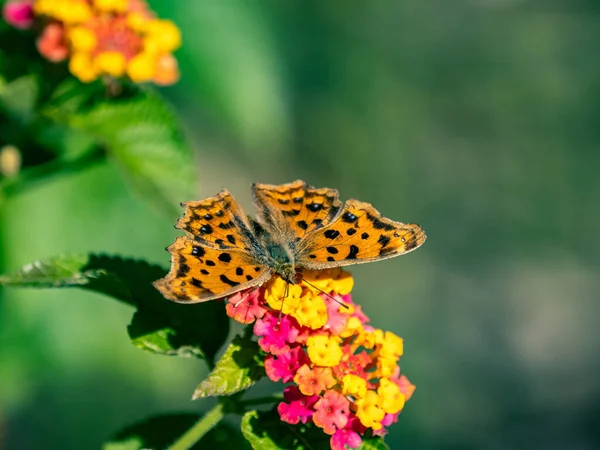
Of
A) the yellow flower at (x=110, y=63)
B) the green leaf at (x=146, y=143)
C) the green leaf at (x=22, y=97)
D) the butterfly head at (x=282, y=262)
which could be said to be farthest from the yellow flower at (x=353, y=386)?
the green leaf at (x=22, y=97)

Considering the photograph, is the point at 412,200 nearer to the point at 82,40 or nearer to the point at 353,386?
the point at 82,40

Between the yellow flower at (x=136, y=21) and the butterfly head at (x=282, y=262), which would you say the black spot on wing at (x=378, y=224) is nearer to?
the butterfly head at (x=282, y=262)

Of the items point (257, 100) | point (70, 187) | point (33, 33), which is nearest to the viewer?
point (33, 33)

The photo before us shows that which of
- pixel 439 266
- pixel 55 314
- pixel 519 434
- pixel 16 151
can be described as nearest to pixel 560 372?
pixel 519 434

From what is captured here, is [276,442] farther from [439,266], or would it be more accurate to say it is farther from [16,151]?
[439,266]

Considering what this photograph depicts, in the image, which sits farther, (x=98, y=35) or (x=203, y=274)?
(x=98, y=35)

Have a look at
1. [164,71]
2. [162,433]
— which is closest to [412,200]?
[164,71]

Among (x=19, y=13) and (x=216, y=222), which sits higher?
(x=19, y=13)

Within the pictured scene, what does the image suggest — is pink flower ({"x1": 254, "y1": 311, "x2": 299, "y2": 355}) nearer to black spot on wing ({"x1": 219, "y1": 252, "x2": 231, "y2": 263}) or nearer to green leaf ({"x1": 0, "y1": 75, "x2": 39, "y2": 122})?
black spot on wing ({"x1": 219, "y1": 252, "x2": 231, "y2": 263})
